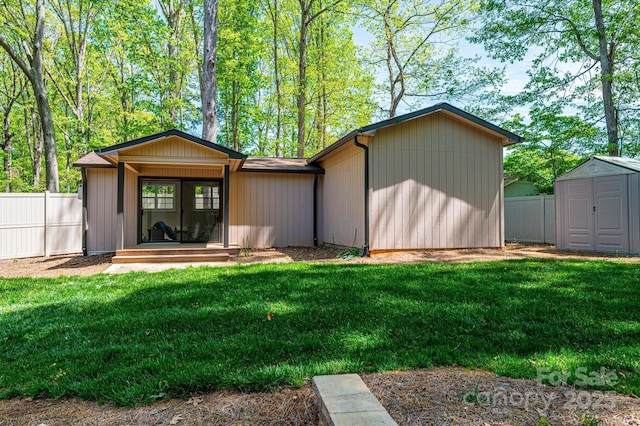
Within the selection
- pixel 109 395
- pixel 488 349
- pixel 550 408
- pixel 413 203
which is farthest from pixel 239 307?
pixel 413 203

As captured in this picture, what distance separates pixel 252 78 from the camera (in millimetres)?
17516

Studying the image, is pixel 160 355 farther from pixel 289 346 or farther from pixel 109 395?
pixel 289 346

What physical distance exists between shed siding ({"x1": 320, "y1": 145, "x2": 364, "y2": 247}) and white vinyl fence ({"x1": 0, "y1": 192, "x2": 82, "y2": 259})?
661cm

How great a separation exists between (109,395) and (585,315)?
12.5 feet

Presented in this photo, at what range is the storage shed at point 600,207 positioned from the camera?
7.86 meters

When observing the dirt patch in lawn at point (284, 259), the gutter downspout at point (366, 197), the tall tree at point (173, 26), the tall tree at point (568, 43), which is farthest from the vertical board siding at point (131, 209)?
the tall tree at point (568, 43)

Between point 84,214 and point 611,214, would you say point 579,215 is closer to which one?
point 611,214

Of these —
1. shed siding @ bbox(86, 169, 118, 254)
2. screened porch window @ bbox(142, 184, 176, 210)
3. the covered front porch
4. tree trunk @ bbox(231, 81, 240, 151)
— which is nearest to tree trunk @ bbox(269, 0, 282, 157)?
tree trunk @ bbox(231, 81, 240, 151)

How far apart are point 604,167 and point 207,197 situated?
9802 mm

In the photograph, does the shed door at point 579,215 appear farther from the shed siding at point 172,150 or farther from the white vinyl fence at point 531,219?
the shed siding at point 172,150

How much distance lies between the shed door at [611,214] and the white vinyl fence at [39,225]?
41.8ft

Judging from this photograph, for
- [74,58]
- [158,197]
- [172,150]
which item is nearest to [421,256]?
[172,150]

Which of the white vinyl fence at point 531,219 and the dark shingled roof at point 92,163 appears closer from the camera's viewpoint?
the dark shingled roof at point 92,163

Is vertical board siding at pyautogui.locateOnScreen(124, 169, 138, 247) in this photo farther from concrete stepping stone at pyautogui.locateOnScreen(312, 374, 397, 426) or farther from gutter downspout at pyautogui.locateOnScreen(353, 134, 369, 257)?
concrete stepping stone at pyautogui.locateOnScreen(312, 374, 397, 426)
